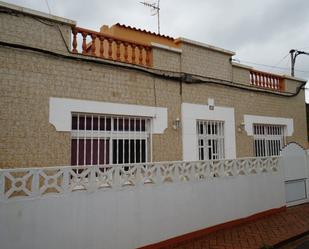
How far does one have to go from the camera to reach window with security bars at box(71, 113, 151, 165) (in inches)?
240

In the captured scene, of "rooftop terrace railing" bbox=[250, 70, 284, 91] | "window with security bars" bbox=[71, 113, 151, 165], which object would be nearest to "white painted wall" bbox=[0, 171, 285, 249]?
"window with security bars" bbox=[71, 113, 151, 165]

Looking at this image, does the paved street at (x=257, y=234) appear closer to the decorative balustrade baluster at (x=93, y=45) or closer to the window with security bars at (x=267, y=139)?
the window with security bars at (x=267, y=139)

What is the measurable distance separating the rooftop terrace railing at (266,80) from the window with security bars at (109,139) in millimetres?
4889

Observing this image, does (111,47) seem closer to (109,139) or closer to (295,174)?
(109,139)

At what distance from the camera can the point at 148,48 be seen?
734 centimetres

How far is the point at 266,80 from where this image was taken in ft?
34.1

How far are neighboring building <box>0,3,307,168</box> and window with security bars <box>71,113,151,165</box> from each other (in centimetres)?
2

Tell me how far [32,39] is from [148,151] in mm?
3657

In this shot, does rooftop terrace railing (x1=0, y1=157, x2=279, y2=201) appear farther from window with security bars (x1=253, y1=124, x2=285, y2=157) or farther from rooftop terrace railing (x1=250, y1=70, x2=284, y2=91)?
rooftop terrace railing (x1=250, y1=70, x2=284, y2=91)

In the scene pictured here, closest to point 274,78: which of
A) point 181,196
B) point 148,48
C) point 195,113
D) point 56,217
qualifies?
point 195,113

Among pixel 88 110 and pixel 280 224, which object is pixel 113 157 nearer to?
pixel 88 110

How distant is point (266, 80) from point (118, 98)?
6.46 m

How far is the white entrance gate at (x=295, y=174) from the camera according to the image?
8.32m

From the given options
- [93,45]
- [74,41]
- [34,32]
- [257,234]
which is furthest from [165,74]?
[257,234]
